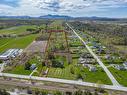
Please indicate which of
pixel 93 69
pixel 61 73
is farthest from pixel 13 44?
pixel 93 69

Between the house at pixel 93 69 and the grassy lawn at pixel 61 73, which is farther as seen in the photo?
the house at pixel 93 69

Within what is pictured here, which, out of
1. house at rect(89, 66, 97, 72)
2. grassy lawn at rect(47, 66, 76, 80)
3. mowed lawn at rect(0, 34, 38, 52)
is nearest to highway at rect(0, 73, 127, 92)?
grassy lawn at rect(47, 66, 76, 80)

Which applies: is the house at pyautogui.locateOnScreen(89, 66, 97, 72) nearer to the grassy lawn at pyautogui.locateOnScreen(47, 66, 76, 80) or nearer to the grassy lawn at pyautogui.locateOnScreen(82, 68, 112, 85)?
the grassy lawn at pyautogui.locateOnScreen(82, 68, 112, 85)

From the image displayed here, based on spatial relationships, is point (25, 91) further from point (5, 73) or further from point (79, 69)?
point (79, 69)

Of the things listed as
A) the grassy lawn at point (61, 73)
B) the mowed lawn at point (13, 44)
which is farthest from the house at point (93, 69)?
the mowed lawn at point (13, 44)

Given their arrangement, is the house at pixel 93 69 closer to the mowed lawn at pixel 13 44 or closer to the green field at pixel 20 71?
the green field at pixel 20 71

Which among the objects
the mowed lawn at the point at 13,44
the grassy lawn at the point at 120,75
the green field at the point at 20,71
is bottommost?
the mowed lawn at the point at 13,44

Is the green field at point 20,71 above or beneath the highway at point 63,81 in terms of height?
beneath

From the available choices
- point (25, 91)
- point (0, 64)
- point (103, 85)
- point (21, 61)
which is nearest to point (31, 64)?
point (21, 61)

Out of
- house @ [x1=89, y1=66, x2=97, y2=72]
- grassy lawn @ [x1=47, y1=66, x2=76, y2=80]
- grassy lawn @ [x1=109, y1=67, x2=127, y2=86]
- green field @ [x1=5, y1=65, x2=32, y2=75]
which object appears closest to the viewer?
grassy lawn @ [x1=109, y1=67, x2=127, y2=86]
